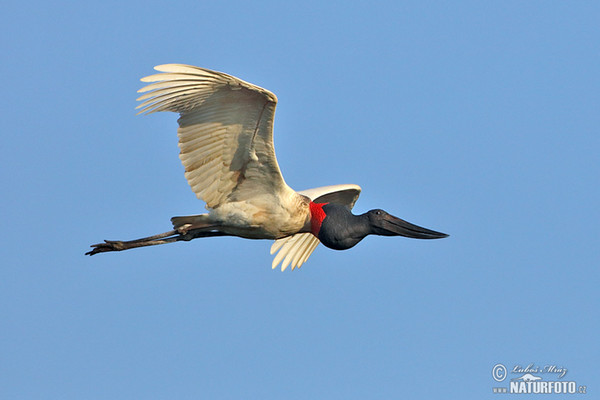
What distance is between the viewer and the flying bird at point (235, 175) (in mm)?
12227

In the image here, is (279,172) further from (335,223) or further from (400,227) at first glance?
(400,227)

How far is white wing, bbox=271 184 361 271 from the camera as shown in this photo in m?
16.1

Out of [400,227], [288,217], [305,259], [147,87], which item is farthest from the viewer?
Answer: [305,259]

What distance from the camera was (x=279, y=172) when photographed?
1341 centimetres

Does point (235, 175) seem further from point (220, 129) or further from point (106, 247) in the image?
point (106, 247)

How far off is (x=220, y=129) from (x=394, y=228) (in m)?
3.43

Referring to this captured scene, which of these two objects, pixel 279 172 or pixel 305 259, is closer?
pixel 279 172

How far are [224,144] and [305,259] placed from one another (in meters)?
3.83

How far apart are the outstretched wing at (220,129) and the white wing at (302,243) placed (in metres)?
2.41

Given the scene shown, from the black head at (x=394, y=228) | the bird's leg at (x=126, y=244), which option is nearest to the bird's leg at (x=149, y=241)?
the bird's leg at (x=126, y=244)

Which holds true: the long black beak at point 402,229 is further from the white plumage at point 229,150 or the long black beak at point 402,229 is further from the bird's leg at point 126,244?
the bird's leg at point 126,244

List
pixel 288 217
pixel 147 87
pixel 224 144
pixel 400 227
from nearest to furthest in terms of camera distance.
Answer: pixel 147 87 < pixel 224 144 < pixel 288 217 < pixel 400 227

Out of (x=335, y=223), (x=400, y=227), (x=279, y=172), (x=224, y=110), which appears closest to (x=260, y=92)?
(x=224, y=110)

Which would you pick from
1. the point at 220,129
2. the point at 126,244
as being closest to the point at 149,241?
the point at 126,244
